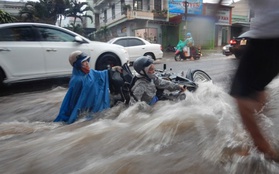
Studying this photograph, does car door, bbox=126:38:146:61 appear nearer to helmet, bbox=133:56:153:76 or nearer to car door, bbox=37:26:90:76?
car door, bbox=37:26:90:76

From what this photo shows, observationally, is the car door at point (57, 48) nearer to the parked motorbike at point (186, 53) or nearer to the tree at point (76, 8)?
the parked motorbike at point (186, 53)

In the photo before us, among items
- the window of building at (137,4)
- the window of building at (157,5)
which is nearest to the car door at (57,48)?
the window of building at (157,5)

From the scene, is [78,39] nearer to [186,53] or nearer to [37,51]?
[37,51]

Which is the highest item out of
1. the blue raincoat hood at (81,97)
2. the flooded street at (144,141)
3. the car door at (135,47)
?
the car door at (135,47)

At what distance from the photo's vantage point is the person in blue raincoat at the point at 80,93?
10.9ft

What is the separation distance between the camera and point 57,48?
5758mm

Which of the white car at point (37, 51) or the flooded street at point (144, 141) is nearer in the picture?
the flooded street at point (144, 141)

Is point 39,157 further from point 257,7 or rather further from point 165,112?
point 257,7

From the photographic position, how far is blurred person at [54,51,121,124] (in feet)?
10.9

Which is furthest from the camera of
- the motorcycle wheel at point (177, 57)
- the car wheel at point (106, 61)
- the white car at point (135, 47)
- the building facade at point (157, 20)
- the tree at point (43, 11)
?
the tree at point (43, 11)

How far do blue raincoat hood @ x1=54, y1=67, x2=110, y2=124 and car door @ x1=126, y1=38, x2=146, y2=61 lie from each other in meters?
7.87

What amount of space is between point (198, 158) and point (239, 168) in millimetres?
344

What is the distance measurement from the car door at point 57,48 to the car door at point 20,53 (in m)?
0.15

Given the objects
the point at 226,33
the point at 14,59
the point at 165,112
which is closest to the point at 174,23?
the point at 226,33
